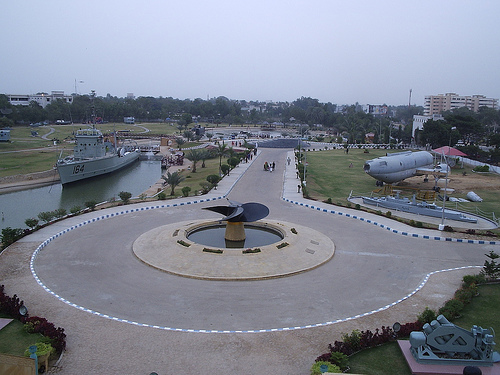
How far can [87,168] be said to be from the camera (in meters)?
56.8

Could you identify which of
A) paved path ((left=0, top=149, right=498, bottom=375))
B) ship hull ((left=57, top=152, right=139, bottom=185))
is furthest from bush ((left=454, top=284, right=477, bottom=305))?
ship hull ((left=57, top=152, right=139, bottom=185))

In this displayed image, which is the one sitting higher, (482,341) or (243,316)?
(482,341)

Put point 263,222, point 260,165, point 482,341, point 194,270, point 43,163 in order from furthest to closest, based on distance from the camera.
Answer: point 43,163 → point 260,165 → point 263,222 → point 194,270 → point 482,341

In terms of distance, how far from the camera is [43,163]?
6388cm

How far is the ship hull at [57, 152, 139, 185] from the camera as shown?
5222cm

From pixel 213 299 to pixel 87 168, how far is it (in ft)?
150

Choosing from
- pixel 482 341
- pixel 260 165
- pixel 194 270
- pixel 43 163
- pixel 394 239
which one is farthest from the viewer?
pixel 43 163

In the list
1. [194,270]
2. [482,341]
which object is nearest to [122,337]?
[194,270]

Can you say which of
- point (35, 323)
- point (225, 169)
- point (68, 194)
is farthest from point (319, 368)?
point (68, 194)

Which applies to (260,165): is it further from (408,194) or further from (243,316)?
(243,316)

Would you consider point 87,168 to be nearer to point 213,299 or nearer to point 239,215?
point 239,215

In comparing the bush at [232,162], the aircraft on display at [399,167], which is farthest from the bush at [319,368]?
the bush at [232,162]

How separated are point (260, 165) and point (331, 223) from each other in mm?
29971

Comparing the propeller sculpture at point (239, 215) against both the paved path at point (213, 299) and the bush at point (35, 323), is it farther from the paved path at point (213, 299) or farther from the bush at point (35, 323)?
the bush at point (35, 323)
